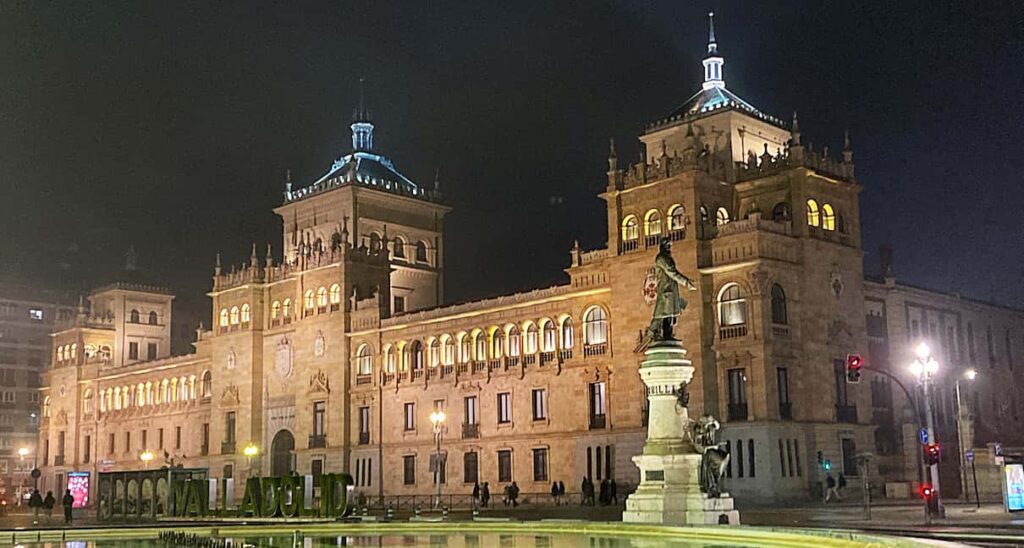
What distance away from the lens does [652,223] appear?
193 feet

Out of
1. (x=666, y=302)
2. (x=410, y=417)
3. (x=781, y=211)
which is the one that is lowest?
(x=410, y=417)

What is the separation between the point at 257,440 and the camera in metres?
83.1

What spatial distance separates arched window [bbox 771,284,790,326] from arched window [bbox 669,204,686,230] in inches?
214

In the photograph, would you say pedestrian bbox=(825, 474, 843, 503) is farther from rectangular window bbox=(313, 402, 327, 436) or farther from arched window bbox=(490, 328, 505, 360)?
rectangular window bbox=(313, 402, 327, 436)

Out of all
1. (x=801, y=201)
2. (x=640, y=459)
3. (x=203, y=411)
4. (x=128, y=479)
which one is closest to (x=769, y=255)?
(x=801, y=201)

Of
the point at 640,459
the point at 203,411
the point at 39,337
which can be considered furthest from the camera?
the point at 39,337

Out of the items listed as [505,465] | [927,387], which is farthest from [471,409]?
[927,387]

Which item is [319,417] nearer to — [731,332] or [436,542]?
[731,332]

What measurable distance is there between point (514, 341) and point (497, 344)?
1.51 m

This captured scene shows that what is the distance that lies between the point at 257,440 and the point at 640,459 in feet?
180

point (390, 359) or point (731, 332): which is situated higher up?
point (390, 359)

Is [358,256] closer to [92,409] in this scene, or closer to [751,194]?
[751,194]

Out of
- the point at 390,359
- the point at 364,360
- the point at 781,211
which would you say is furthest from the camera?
the point at 364,360

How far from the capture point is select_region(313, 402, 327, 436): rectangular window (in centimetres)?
7819
